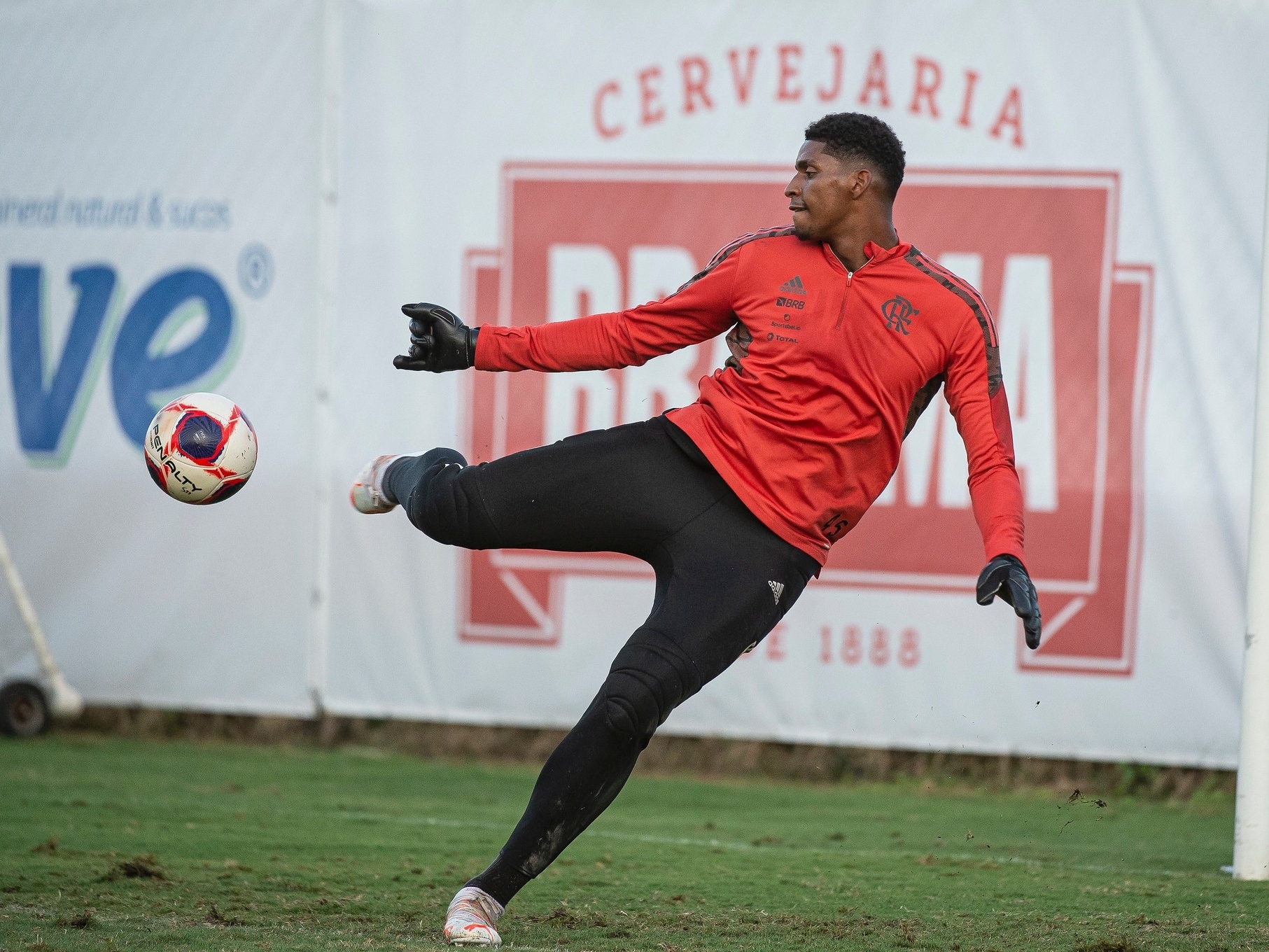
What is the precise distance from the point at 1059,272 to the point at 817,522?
3.00 metres

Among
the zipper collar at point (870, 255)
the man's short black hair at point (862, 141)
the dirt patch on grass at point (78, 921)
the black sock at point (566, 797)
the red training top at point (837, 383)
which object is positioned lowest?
the dirt patch on grass at point (78, 921)

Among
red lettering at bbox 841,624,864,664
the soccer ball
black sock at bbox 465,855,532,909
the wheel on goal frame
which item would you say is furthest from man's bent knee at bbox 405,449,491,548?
the wheel on goal frame

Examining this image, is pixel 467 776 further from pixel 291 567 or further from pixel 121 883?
pixel 121 883

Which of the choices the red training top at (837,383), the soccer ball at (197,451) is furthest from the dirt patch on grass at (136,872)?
the red training top at (837,383)

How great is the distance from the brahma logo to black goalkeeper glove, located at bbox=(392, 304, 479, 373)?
2.66 meters

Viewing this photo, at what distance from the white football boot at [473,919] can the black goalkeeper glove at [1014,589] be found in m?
1.43

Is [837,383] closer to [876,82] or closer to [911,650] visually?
[911,650]

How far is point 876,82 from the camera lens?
21.2 feet

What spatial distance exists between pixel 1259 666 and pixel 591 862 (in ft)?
7.44

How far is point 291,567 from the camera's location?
7043mm

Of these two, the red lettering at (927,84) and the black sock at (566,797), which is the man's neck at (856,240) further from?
the red lettering at (927,84)

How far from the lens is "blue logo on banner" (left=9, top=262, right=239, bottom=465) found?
7.16m

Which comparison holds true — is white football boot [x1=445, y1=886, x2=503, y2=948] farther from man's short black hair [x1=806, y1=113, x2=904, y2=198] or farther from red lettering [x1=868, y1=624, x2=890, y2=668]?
red lettering [x1=868, y1=624, x2=890, y2=668]

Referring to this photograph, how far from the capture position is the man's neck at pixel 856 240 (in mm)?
3844
